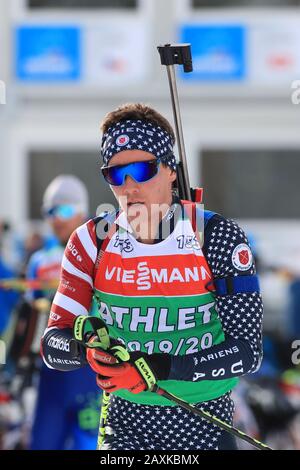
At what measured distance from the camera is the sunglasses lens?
Result: 11.5 ft

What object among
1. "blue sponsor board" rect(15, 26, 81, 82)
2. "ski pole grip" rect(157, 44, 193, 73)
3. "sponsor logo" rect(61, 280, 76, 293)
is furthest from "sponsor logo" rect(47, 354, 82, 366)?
"blue sponsor board" rect(15, 26, 81, 82)

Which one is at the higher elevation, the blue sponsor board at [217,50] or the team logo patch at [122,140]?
the blue sponsor board at [217,50]

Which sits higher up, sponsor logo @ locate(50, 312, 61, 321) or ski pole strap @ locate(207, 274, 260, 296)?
ski pole strap @ locate(207, 274, 260, 296)

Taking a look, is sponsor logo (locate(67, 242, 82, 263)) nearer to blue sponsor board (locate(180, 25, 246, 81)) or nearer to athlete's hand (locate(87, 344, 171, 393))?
athlete's hand (locate(87, 344, 171, 393))

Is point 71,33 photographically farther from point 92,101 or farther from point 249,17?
point 249,17

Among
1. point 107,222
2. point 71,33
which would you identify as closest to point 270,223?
point 71,33

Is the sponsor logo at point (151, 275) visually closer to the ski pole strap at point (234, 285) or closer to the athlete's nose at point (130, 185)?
the ski pole strap at point (234, 285)

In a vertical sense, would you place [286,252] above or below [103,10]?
below

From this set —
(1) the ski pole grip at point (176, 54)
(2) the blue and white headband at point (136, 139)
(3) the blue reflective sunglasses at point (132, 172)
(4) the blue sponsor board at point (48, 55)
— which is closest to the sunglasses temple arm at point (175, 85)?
(1) the ski pole grip at point (176, 54)

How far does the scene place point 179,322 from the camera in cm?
353

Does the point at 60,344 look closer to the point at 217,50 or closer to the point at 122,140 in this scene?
the point at 122,140

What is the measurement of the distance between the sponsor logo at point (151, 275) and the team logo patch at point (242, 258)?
0.11m

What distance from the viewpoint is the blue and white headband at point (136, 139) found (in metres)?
3.57
